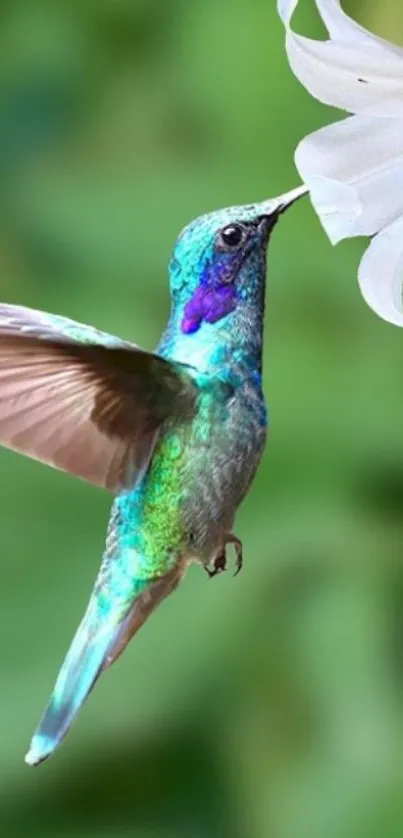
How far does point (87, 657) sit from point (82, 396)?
0.24ft

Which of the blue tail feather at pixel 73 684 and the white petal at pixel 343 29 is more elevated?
the white petal at pixel 343 29

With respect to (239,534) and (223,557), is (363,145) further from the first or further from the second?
(239,534)

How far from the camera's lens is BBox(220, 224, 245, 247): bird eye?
15.1 inches

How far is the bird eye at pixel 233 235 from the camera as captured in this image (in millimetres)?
384

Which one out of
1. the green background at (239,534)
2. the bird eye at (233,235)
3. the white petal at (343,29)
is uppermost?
the white petal at (343,29)

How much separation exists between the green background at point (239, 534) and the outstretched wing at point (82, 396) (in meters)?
0.52

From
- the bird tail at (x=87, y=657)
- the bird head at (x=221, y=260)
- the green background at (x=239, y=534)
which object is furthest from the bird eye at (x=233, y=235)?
the green background at (x=239, y=534)

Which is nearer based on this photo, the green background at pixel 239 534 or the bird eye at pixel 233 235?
the bird eye at pixel 233 235

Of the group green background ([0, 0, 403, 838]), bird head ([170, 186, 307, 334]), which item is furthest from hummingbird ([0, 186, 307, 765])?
green background ([0, 0, 403, 838])

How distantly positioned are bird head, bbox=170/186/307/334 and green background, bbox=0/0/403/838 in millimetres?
525

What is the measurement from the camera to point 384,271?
346 millimetres

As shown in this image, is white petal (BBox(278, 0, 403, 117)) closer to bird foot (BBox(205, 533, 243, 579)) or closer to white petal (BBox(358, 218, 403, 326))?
white petal (BBox(358, 218, 403, 326))

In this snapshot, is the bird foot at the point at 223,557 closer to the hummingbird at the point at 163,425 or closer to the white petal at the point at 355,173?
the hummingbird at the point at 163,425

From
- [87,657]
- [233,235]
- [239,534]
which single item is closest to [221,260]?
[233,235]
